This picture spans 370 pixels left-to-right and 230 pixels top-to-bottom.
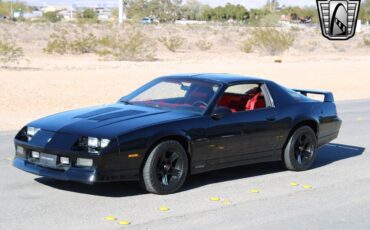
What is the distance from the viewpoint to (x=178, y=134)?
8.48 meters

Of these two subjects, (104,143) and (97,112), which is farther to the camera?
(97,112)

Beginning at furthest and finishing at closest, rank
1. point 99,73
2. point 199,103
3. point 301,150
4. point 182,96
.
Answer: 1. point 99,73
2. point 301,150
3. point 182,96
4. point 199,103

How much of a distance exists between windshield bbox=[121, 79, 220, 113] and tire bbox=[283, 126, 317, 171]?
1.45 m

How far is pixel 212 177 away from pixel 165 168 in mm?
1469

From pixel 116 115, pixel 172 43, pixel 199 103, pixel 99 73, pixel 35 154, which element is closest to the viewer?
pixel 35 154

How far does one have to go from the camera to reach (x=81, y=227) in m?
6.97

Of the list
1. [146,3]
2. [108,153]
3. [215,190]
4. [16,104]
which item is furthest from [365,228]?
[146,3]

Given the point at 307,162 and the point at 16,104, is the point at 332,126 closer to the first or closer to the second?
the point at 307,162

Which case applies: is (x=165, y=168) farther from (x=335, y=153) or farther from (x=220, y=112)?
(x=335, y=153)

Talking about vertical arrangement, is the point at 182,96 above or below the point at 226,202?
above

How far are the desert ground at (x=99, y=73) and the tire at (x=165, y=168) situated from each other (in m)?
7.29

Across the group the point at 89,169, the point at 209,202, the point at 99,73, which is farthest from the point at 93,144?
the point at 99,73

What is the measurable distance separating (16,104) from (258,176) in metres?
11.2

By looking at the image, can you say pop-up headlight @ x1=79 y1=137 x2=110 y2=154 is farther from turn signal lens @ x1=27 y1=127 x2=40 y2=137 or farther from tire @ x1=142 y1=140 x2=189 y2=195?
turn signal lens @ x1=27 y1=127 x2=40 y2=137
